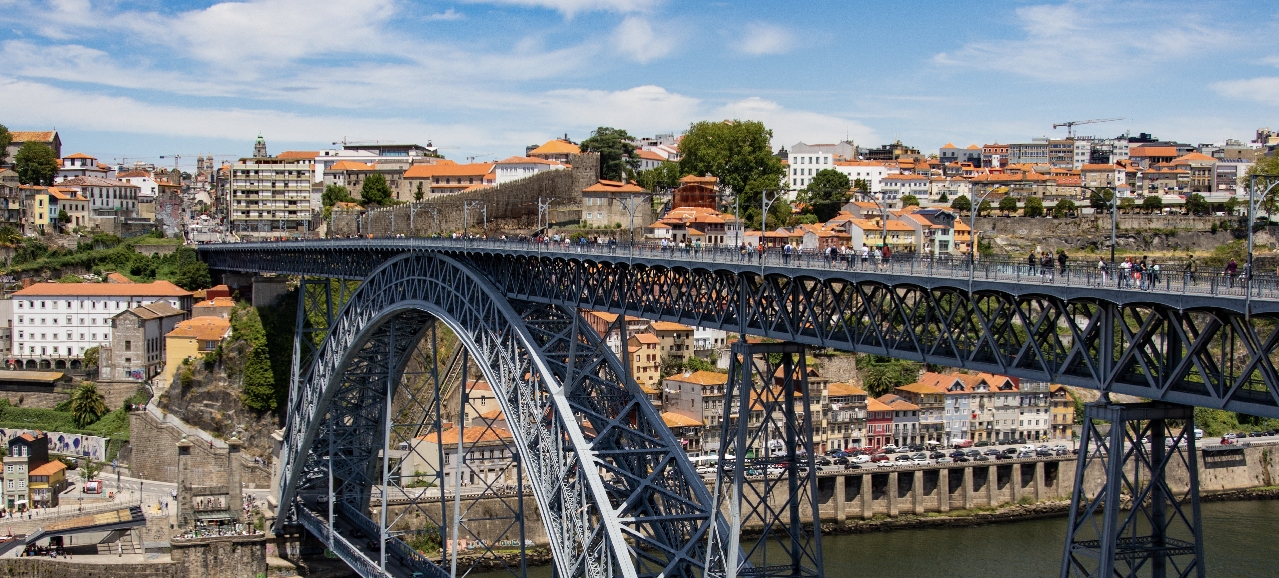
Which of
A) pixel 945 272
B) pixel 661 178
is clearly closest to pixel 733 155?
pixel 661 178

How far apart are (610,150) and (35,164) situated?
150 feet

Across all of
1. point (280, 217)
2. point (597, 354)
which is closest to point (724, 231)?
point (280, 217)

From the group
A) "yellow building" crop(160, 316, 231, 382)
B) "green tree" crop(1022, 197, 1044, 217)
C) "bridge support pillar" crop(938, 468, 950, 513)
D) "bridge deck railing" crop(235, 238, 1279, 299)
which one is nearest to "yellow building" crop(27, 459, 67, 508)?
"yellow building" crop(160, 316, 231, 382)

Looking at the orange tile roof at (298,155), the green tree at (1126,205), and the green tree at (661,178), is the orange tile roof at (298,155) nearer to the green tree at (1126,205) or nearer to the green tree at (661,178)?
the green tree at (661,178)

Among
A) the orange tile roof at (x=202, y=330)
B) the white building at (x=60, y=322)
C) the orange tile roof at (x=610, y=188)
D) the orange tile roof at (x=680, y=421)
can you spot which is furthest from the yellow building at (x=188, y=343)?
the orange tile roof at (x=610, y=188)

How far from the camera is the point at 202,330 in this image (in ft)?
224

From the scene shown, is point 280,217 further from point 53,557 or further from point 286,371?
point 53,557

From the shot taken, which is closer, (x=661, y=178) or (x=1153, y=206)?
(x=1153, y=206)

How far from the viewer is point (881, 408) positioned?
72188 millimetres

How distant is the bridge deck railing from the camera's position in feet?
54.6

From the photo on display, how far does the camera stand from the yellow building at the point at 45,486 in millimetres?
58250

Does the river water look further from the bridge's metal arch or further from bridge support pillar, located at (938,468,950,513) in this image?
the bridge's metal arch

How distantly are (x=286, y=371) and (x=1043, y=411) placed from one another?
4220 centimetres

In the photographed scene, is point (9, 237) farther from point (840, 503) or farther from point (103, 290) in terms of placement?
point (840, 503)
